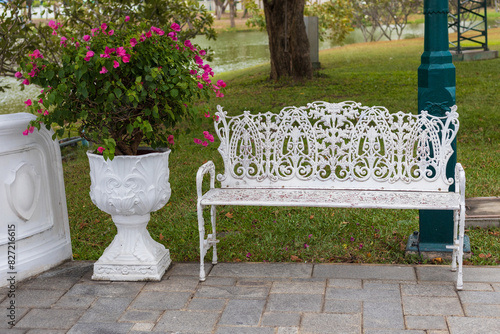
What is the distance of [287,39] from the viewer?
44.4ft

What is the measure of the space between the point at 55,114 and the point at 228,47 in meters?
27.4

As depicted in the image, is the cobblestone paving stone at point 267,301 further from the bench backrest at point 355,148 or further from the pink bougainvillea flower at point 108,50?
the pink bougainvillea flower at point 108,50

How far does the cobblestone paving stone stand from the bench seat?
1.72 feet

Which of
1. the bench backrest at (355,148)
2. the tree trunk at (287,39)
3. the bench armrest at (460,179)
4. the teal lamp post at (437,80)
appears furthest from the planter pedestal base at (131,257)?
the tree trunk at (287,39)

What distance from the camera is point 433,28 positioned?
434cm

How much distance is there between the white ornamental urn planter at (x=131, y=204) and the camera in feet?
14.0

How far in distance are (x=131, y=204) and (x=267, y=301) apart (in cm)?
118

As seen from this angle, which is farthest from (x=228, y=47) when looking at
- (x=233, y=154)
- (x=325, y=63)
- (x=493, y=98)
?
(x=233, y=154)

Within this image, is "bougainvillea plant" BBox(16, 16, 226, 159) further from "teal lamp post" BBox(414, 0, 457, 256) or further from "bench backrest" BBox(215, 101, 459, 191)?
"teal lamp post" BBox(414, 0, 457, 256)

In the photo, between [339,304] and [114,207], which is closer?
[339,304]

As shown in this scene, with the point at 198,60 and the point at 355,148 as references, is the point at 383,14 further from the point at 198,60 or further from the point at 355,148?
the point at 198,60

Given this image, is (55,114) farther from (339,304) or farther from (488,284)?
(488,284)

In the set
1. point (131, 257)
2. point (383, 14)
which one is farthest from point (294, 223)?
point (383, 14)

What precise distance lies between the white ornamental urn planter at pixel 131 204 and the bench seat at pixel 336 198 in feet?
1.30
